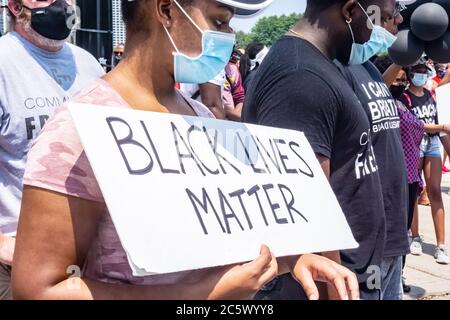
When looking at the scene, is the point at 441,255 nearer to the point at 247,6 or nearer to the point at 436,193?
the point at 436,193

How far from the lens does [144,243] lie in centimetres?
114

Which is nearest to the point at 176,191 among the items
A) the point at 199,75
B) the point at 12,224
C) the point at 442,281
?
the point at 199,75

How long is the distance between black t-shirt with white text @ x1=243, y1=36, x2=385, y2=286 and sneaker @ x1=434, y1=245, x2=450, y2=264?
11.3ft

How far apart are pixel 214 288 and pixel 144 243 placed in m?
0.23

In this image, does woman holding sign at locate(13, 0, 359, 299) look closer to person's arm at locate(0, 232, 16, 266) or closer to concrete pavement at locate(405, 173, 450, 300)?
person's arm at locate(0, 232, 16, 266)

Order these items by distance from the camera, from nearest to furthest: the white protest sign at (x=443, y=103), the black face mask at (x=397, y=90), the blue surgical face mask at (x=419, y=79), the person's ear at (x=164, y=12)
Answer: the person's ear at (x=164, y=12), the white protest sign at (x=443, y=103), the black face mask at (x=397, y=90), the blue surgical face mask at (x=419, y=79)

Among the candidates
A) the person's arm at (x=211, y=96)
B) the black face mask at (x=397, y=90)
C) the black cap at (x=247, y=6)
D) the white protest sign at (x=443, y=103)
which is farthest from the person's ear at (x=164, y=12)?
the black face mask at (x=397, y=90)

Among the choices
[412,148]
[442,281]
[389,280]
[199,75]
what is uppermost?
[199,75]

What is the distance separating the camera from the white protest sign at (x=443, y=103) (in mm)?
3555

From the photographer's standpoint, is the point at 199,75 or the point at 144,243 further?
the point at 199,75

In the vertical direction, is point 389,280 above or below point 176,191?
below

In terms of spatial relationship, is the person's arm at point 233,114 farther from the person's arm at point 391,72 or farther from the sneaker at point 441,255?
the sneaker at point 441,255
